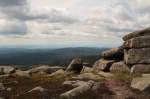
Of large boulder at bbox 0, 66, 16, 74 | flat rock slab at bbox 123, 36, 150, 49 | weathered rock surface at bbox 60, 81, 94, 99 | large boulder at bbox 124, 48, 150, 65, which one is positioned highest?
flat rock slab at bbox 123, 36, 150, 49

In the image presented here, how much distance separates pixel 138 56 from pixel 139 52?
0.82 meters

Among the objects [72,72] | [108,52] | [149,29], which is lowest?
[72,72]

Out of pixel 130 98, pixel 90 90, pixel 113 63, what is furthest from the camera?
pixel 113 63

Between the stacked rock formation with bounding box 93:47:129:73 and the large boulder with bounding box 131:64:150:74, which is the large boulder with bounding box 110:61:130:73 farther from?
the large boulder with bounding box 131:64:150:74

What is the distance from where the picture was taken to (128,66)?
5781 cm

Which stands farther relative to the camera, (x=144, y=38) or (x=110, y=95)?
(x=144, y=38)

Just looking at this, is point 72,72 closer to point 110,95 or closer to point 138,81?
point 138,81

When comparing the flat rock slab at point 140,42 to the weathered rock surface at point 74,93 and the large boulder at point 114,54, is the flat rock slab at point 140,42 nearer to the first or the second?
the large boulder at point 114,54

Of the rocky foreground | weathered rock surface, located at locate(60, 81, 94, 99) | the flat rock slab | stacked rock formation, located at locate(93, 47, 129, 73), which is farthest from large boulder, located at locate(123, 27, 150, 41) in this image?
weathered rock surface, located at locate(60, 81, 94, 99)

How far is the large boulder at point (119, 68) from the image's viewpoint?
57.6 metres

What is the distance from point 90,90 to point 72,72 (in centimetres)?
3177

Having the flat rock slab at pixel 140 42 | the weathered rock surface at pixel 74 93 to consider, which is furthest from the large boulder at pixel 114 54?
the weathered rock surface at pixel 74 93

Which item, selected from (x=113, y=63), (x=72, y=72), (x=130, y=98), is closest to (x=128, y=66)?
(x=113, y=63)

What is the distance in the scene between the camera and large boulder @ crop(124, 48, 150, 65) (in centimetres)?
5469
